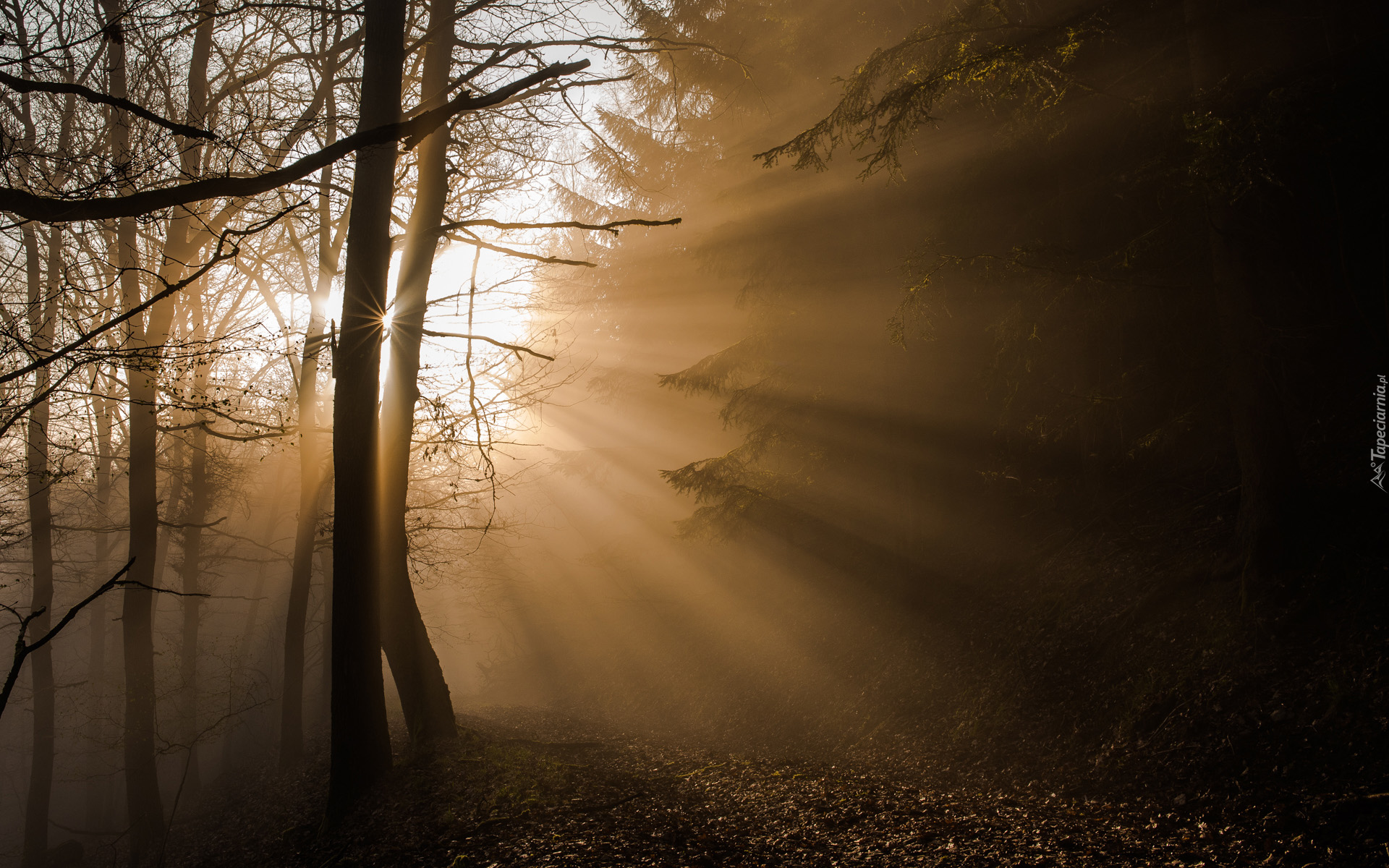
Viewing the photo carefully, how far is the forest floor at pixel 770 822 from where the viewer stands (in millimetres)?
3453

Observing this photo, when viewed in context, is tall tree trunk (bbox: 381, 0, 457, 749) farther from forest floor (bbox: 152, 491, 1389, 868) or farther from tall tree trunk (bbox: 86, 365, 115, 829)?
tall tree trunk (bbox: 86, 365, 115, 829)

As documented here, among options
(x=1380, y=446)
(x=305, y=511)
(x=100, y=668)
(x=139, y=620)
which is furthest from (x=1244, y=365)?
(x=100, y=668)

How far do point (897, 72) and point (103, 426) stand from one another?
51.2 feet

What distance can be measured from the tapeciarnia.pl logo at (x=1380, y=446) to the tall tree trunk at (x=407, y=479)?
8.86 meters

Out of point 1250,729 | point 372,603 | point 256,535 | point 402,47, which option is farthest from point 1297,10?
point 256,535

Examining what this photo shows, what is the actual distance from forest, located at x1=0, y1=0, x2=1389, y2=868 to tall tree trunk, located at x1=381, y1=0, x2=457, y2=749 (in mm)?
45

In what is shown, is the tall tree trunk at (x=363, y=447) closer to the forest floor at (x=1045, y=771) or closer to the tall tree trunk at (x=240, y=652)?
the forest floor at (x=1045, y=771)

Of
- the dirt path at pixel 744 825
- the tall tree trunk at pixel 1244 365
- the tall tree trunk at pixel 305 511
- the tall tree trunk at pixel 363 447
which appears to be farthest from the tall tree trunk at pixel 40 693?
the tall tree trunk at pixel 1244 365

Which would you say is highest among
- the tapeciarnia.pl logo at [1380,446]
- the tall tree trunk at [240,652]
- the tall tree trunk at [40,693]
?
the tapeciarnia.pl logo at [1380,446]

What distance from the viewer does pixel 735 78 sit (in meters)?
11.1

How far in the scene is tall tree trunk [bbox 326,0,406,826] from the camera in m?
5.41

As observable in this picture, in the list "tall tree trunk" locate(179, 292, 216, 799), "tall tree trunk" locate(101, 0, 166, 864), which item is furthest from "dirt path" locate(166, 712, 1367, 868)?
"tall tree trunk" locate(179, 292, 216, 799)

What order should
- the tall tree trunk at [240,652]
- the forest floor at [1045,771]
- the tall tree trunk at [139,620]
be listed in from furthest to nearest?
the tall tree trunk at [240,652] < the tall tree trunk at [139,620] < the forest floor at [1045,771]

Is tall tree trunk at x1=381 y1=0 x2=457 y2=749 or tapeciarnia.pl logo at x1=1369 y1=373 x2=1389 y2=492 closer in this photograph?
tapeciarnia.pl logo at x1=1369 y1=373 x2=1389 y2=492
